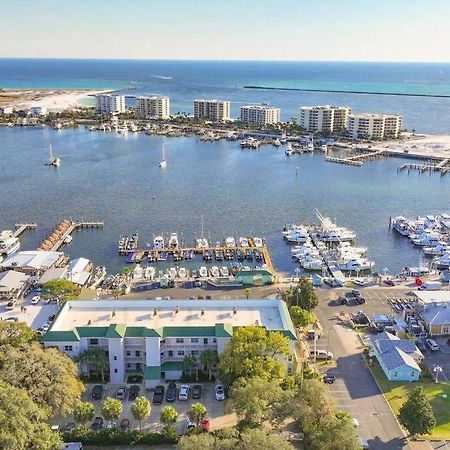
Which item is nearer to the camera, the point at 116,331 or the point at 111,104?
the point at 116,331

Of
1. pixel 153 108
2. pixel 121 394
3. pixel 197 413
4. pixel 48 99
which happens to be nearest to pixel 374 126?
pixel 153 108

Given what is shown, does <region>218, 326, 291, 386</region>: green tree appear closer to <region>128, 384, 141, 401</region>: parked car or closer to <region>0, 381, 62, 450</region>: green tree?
<region>128, 384, 141, 401</region>: parked car

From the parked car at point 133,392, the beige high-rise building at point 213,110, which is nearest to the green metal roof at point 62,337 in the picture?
the parked car at point 133,392

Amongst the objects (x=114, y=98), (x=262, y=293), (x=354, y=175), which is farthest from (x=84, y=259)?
(x=114, y=98)

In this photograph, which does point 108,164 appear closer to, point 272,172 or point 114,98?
point 272,172

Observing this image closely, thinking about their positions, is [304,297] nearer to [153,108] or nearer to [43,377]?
[43,377]

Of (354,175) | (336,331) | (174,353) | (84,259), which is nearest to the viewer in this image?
(174,353)
